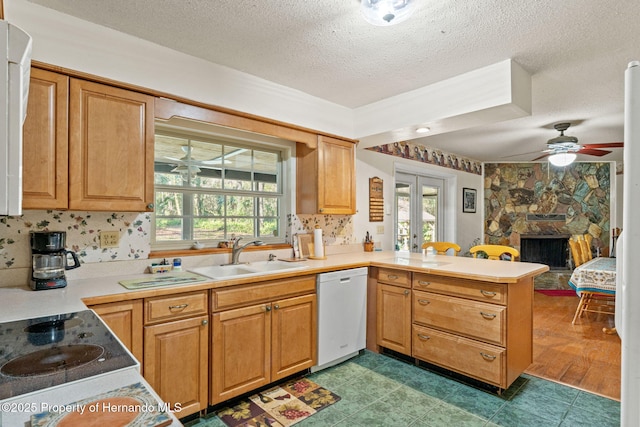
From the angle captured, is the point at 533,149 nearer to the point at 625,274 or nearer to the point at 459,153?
the point at 459,153

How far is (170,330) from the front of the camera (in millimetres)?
1949

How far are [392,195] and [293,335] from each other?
92.5 inches

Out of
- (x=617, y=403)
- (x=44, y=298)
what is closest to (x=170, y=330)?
(x=44, y=298)

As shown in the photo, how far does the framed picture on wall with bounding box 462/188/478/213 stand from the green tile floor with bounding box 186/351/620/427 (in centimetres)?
352

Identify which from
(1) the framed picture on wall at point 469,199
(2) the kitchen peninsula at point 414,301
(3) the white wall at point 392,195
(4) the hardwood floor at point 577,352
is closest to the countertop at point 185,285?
(2) the kitchen peninsula at point 414,301

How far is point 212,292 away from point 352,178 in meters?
1.86

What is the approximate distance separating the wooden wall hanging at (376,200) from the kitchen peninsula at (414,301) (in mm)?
908

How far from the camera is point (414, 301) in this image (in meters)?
2.82

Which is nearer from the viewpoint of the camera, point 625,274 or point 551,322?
point 625,274

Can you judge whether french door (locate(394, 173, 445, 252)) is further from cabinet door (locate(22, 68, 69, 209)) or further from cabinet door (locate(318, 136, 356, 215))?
cabinet door (locate(22, 68, 69, 209))

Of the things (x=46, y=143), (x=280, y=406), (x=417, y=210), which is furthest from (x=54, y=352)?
(x=417, y=210)

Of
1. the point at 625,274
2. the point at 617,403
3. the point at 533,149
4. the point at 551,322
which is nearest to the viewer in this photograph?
the point at 625,274

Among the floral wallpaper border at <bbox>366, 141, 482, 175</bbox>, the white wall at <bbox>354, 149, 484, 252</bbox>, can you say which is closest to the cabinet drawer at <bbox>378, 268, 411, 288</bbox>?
the white wall at <bbox>354, 149, 484, 252</bbox>

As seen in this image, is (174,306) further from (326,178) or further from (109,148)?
(326,178)
